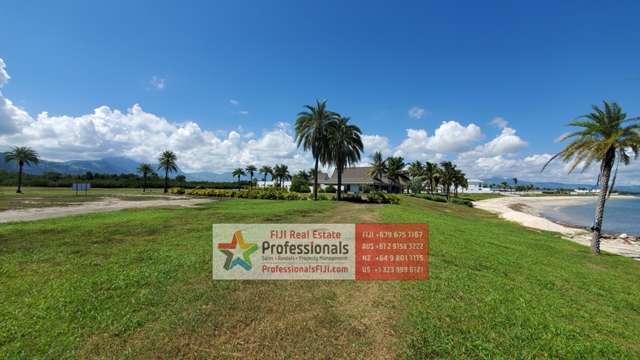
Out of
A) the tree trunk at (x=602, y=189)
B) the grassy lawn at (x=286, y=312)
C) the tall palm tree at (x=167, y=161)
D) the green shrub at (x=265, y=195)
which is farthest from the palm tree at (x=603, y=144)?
the tall palm tree at (x=167, y=161)

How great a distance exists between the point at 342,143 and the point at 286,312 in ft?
94.9

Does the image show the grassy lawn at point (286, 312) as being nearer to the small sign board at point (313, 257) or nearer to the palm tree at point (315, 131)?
the small sign board at point (313, 257)

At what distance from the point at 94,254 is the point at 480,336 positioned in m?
10.3

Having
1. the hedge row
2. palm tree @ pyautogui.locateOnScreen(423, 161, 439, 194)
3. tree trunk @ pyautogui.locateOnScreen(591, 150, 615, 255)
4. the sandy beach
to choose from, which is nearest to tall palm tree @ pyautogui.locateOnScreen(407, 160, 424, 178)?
palm tree @ pyautogui.locateOnScreen(423, 161, 439, 194)

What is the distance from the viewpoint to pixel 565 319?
5164mm

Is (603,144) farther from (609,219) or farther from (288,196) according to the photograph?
(609,219)

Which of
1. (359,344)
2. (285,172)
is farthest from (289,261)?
(285,172)

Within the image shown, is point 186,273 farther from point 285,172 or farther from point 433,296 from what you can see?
point 285,172

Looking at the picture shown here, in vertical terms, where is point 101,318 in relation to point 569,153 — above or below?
below

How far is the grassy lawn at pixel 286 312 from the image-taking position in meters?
3.86

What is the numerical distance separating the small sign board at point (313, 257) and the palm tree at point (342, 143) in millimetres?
23213

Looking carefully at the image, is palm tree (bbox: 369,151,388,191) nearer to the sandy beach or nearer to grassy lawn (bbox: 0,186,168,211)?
the sandy beach

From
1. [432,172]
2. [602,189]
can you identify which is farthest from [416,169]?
[602,189]

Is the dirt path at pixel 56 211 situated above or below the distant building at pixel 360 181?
below
